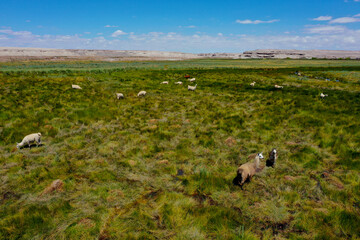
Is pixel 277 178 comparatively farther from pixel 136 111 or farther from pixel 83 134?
pixel 136 111

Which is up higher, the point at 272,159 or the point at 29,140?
the point at 29,140

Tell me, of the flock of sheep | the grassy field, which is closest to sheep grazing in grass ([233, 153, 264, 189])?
the flock of sheep

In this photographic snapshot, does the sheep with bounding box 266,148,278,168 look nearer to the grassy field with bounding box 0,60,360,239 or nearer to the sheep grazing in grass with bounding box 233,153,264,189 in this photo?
the grassy field with bounding box 0,60,360,239

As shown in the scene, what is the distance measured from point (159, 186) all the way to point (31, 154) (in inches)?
231

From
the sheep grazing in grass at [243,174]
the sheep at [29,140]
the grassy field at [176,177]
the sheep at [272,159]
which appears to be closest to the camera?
the grassy field at [176,177]

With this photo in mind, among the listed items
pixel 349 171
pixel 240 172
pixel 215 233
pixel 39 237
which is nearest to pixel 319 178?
pixel 349 171

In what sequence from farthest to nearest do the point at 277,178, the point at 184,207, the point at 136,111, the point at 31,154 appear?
the point at 136,111
the point at 31,154
the point at 277,178
the point at 184,207

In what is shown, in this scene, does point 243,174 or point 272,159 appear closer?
point 243,174

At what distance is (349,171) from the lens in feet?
21.1

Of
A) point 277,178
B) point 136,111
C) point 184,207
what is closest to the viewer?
point 184,207

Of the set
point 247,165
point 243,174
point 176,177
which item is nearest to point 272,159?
point 247,165

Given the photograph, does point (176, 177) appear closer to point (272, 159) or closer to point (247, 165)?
point (247, 165)

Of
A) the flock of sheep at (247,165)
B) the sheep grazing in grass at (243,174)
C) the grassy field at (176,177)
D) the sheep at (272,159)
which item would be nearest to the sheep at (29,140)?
the flock of sheep at (247,165)

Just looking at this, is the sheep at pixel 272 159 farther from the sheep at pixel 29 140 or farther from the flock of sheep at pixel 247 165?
the sheep at pixel 29 140
